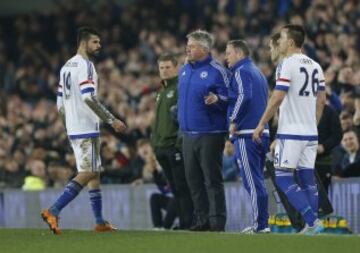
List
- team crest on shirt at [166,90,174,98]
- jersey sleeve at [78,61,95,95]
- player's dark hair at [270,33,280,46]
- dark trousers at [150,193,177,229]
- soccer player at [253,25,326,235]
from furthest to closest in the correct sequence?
dark trousers at [150,193,177,229] → team crest on shirt at [166,90,174,98] → jersey sleeve at [78,61,95,95] → player's dark hair at [270,33,280,46] → soccer player at [253,25,326,235]

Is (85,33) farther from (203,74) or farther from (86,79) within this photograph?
(203,74)

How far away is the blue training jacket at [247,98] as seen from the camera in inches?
475

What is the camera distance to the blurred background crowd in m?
17.4

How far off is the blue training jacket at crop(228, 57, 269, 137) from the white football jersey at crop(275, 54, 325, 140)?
0.83 meters

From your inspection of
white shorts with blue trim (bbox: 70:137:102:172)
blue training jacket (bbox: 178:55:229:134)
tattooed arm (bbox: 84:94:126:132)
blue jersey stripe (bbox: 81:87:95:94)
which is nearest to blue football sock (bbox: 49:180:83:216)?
white shorts with blue trim (bbox: 70:137:102:172)

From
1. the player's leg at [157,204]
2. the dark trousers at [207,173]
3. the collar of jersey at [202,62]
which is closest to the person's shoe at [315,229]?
the dark trousers at [207,173]

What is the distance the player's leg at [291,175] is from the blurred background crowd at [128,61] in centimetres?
251

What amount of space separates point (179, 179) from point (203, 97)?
148 cm

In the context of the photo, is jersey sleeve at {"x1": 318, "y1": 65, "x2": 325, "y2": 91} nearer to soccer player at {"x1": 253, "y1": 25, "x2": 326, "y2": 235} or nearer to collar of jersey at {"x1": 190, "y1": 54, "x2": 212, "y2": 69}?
soccer player at {"x1": 253, "y1": 25, "x2": 326, "y2": 235}

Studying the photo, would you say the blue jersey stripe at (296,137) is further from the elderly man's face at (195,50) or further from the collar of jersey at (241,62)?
the elderly man's face at (195,50)

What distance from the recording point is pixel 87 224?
1767 centimetres

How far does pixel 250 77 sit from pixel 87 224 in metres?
6.32

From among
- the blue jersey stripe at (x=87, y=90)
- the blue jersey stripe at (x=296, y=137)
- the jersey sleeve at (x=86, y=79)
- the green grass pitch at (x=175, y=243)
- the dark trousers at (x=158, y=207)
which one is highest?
the jersey sleeve at (x=86, y=79)

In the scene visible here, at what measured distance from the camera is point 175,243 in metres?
10.4
